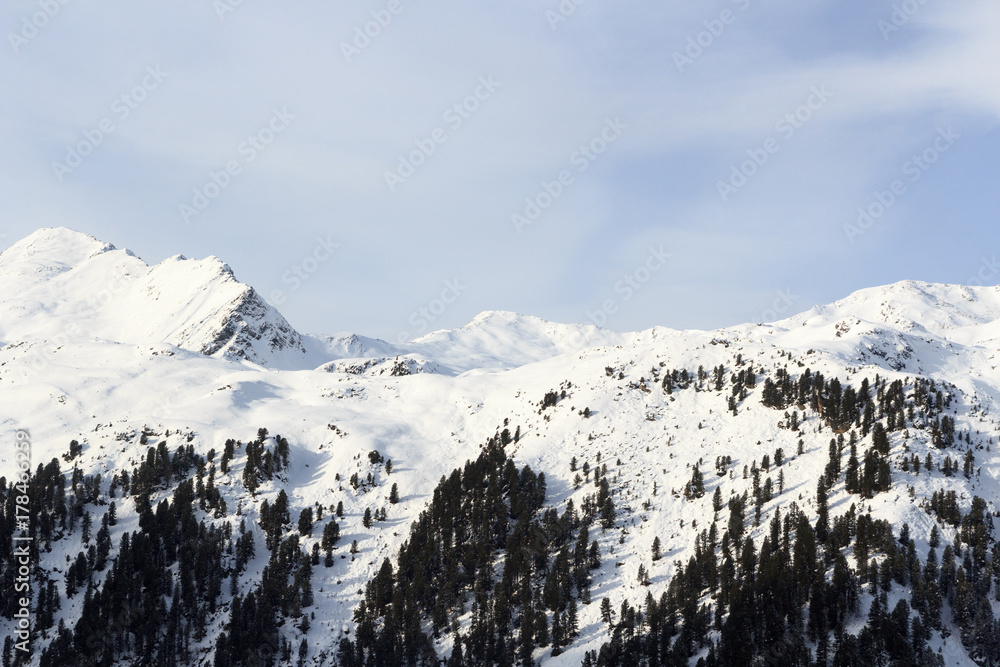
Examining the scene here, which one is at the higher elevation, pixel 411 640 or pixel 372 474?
pixel 372 474

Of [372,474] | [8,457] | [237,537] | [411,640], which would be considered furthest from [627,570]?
[8,457]

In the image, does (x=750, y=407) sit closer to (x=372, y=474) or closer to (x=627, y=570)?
(x=627, y=570)

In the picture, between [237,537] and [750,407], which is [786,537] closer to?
[750,407]

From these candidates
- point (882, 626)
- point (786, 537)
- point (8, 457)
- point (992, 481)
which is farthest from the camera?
point (8, 457)

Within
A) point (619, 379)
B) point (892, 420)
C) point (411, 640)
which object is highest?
point (619, 379)

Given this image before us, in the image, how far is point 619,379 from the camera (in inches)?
6294

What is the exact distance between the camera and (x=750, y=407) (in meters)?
138

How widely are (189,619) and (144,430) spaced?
5048cm

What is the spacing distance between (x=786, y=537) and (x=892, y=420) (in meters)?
33.1

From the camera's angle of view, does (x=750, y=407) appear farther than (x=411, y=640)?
Yes

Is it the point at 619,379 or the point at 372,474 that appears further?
the point at 619,379

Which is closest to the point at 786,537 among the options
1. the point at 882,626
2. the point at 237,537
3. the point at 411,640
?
the point at 882,626

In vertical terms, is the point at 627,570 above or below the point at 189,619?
above

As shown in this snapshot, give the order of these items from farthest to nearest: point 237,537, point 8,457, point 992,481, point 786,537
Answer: point 8,457, point 237,537, point 992,481, point 786,537
